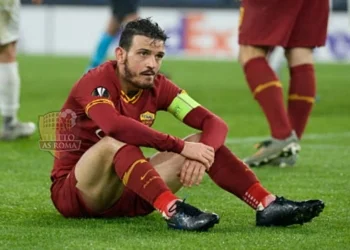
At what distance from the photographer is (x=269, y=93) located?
701 centimetres

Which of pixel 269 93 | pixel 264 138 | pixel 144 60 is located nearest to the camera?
pixel 144 60

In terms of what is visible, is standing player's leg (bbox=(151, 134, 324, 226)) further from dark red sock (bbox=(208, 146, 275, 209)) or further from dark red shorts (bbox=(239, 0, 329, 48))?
dark red shorts (bbox=(239, 0, 329, 48))

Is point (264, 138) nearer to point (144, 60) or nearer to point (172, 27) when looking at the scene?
point (144, 60)

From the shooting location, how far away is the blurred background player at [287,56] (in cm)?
690

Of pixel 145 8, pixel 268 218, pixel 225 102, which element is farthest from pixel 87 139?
pixel 145 8

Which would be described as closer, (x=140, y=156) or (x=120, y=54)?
(x=140, y=156)

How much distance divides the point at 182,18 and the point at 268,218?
58.6 feet

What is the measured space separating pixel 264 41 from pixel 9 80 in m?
2.11

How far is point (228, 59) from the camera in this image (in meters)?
22.6

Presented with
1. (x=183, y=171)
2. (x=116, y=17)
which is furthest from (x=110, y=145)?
(x=116, y=17)

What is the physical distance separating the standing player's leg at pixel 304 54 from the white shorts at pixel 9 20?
2092 mm

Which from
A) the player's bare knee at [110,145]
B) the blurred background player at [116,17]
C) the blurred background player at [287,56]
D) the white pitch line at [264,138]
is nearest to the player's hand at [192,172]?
the player's bare knee at [110,145]

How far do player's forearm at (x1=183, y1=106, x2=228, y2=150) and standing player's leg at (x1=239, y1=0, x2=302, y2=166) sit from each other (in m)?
1.88

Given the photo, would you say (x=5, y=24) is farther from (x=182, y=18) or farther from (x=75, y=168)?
(x=182, y=18)
